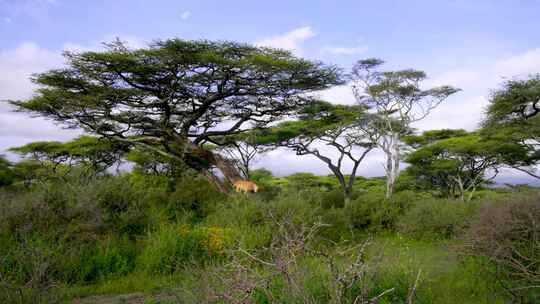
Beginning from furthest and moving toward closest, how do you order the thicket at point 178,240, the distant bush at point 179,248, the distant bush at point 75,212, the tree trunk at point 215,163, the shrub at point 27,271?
the tree trunk at point 215,163
the distant bush at point 75,212
the distant bush at point 179,248
the thicket at point 178,240
the shrub at point 27,271

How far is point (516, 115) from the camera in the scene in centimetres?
1739

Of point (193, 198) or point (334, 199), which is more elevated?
point (193, 198)

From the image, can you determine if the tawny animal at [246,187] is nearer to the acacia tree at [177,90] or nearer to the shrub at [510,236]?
the acacia tree at [177,90]

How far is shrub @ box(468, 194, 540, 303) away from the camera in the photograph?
470 cm

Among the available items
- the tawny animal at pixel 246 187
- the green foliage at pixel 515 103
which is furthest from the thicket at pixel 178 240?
the green foliage at pixel 515 103

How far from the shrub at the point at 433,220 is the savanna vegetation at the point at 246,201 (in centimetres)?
4

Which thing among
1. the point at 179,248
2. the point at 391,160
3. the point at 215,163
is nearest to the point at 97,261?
the point at 179,248

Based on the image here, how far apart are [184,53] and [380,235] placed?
7402mm

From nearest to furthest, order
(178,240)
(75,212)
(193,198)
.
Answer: (178,240)
(75,212)
(193,198)

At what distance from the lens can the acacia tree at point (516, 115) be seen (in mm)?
16125

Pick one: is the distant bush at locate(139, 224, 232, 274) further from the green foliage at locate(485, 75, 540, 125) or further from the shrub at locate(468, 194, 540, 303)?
the green foliage at locate(485, 75, 540, 125)

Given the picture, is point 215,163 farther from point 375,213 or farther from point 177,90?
point 375,213

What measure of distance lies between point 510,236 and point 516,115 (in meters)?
14.7

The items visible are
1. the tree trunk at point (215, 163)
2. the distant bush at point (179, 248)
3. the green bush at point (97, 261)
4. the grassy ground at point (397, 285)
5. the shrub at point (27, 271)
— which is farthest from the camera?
the tree trunk at point (215, 163)
